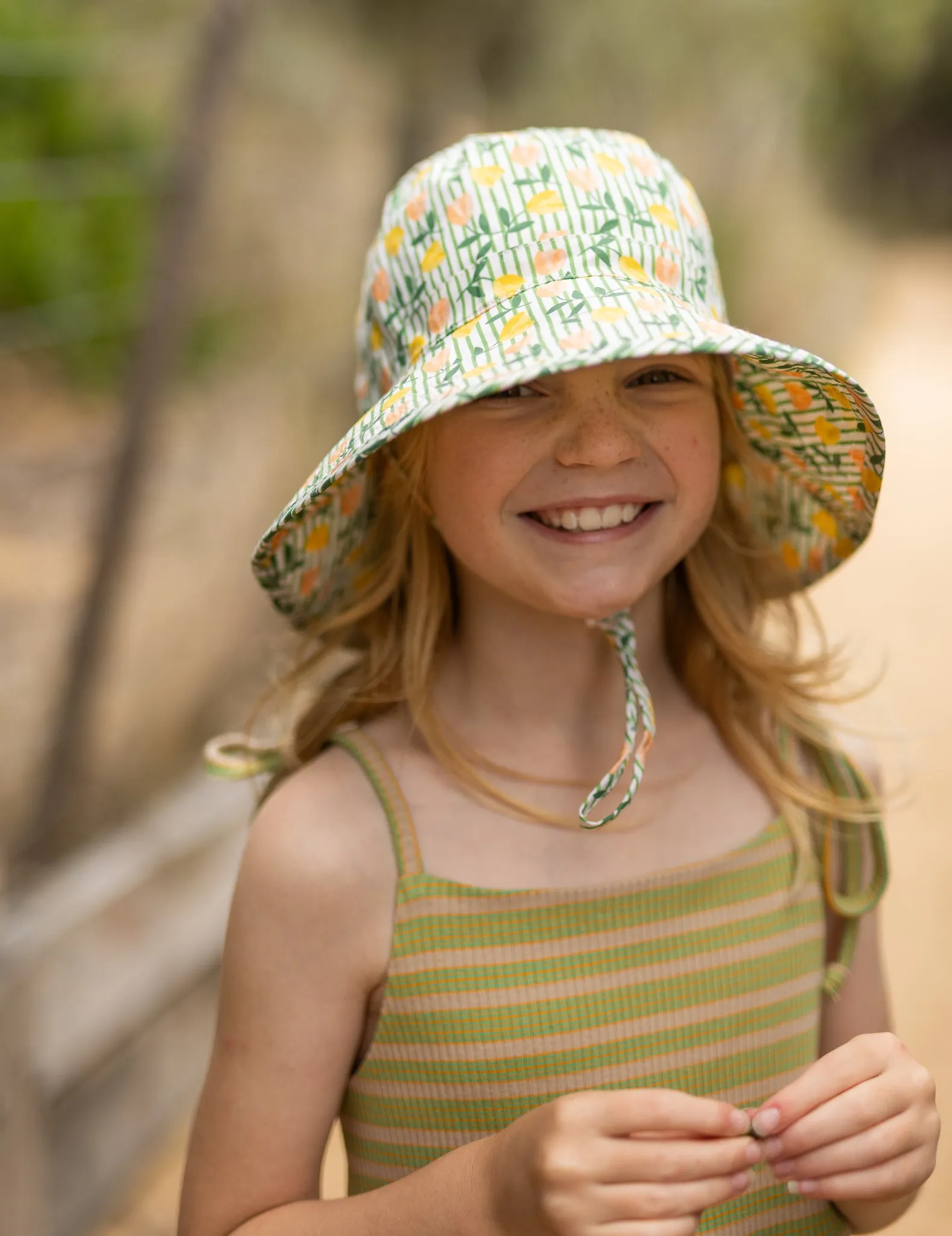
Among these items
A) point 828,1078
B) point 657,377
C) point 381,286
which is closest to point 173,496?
point 381,286

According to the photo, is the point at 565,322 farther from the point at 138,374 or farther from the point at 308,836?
the point at 138,374

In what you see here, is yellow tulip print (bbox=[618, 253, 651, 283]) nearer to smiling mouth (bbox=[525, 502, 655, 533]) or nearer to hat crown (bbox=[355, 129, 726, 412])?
hat crown (bbox=[355, 129, 726, 412])

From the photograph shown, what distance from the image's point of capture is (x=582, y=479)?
3.44 ft

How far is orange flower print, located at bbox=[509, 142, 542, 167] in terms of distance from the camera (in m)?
1.06

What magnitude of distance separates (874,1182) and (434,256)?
2.39 ft

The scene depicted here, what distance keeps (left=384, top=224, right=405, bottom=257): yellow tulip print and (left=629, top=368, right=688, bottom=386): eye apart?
21 centimetres

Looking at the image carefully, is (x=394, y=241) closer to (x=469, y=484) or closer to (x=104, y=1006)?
(x=469, y=484)

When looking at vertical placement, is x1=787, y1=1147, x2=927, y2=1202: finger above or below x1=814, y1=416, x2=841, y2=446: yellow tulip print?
below

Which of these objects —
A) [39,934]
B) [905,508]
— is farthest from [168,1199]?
[905,508]

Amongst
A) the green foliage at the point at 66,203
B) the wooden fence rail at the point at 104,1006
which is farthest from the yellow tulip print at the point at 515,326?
the green foliage at the point at 66,203

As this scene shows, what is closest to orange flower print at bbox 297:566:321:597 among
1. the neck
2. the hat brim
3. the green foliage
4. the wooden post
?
the hat brim

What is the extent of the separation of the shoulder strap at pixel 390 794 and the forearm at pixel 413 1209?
0.22 m

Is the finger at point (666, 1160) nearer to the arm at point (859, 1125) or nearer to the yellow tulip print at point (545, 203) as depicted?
the arm at point (859, 1125)

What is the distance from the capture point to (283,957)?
1055 millimetres
